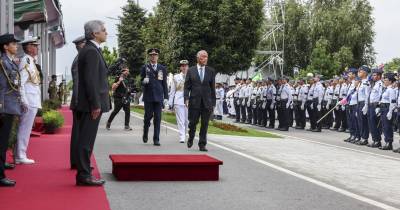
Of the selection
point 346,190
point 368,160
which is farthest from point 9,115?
point 368,160

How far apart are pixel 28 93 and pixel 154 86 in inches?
196

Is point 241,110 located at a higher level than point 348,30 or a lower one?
lower

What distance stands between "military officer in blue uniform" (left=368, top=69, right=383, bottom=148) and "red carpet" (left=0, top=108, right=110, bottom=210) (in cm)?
989

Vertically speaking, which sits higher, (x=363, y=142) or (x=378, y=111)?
(x=378, y=111)

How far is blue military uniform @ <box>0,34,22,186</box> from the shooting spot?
31.2 feet

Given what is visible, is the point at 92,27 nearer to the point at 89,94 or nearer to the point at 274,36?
the point at 89,94

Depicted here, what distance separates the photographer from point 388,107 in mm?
19250

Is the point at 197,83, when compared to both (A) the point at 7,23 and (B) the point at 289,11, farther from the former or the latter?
(B) the point at 289,11

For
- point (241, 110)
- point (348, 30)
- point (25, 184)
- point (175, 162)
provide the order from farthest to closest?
point (348, 30), point (241, 110), point (175, 162), point (25, 184)

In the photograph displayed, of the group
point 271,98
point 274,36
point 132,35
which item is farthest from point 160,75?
point 132,35

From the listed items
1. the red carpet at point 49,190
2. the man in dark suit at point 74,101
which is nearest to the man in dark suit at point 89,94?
the man in dark suit at point 74,101

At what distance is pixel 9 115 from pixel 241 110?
2651 cm

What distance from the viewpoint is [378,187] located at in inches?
406

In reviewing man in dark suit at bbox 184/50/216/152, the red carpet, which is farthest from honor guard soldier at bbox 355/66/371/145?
the red carpet
